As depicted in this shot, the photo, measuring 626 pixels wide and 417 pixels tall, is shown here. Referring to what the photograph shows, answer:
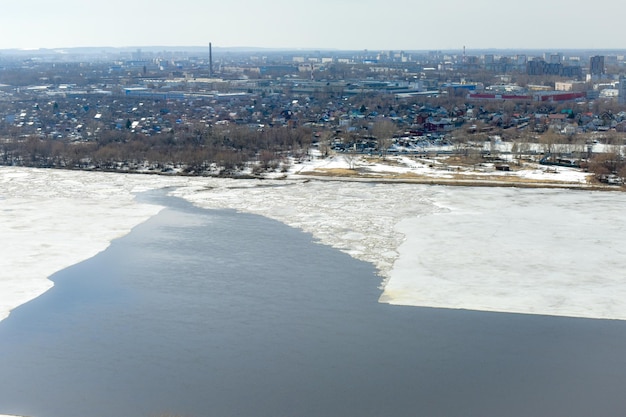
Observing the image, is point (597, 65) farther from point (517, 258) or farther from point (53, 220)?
point (53, 220)

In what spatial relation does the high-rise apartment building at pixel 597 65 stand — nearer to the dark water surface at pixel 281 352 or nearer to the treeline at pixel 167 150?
the treeline at pixel 167 150

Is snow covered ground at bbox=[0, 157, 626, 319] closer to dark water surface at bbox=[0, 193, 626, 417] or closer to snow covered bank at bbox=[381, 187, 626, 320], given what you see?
snow covered bank at bbox=[381, 187, 626, 320]

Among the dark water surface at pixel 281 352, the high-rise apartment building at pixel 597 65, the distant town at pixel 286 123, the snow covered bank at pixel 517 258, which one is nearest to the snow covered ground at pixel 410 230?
the snow covered bank at pixel 517 258

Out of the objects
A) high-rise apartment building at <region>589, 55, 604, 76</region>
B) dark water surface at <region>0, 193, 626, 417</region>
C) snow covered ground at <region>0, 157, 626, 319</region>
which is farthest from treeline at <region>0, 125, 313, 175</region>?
high-rise apartment building at <region>589, 55, 604, 76</region>

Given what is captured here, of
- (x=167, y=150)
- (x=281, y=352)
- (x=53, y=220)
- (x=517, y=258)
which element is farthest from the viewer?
(x=167, y=150)

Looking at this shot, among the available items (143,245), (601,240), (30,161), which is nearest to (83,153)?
(30,161)

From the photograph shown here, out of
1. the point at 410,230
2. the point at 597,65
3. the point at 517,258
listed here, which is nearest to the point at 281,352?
the point at 517,258
